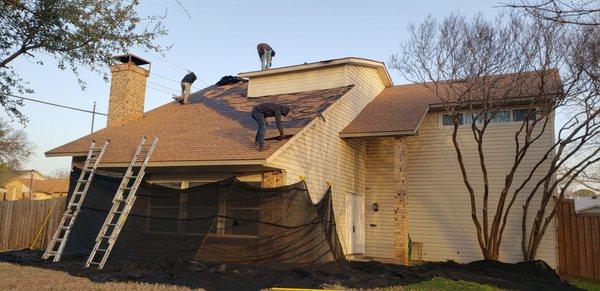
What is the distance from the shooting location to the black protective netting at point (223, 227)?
9281 mm

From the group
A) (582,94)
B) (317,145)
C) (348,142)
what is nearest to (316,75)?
(348,142)

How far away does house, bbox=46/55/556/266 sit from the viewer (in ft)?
37.0

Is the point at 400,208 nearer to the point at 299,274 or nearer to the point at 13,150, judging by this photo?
the point at 299,274

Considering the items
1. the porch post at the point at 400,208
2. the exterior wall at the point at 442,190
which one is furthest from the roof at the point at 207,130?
the exterior wall at the point at 442,190

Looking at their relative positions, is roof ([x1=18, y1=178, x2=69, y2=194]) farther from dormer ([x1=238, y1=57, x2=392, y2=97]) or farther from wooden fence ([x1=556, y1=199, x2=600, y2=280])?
wooden fence ([x1=556, y1=199, x2=600, y2=280])

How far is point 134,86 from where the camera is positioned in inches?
622

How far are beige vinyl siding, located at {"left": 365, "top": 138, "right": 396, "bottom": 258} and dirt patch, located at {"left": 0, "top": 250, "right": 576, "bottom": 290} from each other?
3782 mm

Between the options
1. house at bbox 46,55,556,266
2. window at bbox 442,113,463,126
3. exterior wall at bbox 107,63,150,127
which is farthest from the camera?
exterior wall at bbox 107,63,150,127

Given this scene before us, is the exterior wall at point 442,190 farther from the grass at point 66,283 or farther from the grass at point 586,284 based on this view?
the grass at point 66,283

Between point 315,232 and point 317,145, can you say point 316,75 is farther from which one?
point 315,232

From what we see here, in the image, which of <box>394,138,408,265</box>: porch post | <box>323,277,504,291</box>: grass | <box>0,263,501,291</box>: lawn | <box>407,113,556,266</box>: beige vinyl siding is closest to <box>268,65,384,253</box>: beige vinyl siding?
<box>394,138,408,265</box>: porch post

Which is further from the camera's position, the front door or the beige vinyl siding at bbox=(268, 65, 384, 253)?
the front door

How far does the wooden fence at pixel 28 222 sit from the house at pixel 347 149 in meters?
1.88

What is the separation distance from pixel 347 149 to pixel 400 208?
8.13ft
